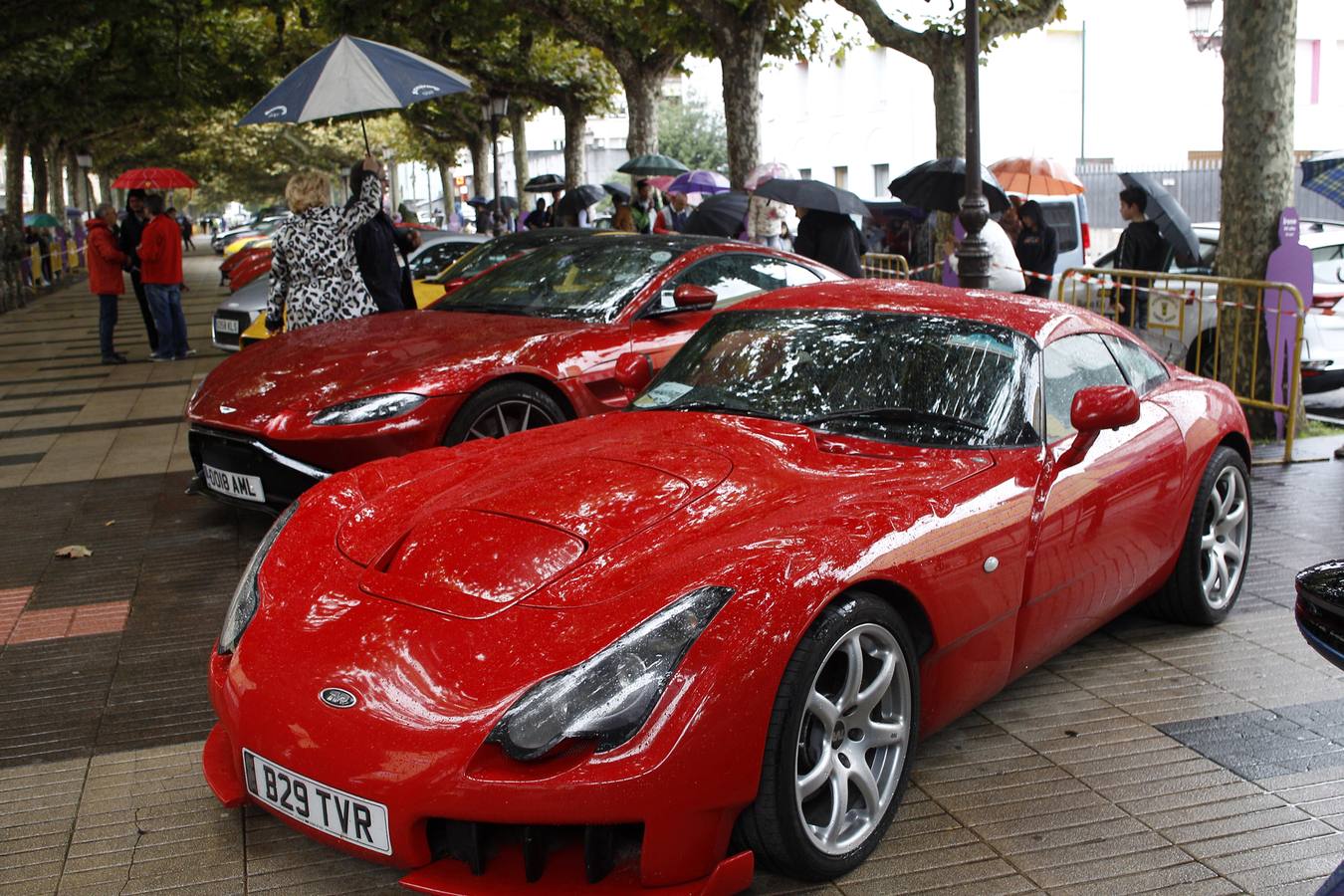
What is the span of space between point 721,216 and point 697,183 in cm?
670

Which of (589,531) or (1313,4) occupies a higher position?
(1313,4)

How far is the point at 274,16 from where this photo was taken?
24906 millimetres

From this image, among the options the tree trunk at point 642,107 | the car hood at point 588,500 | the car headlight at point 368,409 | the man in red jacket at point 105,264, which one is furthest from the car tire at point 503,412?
the tree trunk at point 642,107

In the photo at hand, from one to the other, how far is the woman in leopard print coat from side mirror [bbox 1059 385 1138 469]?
16.8ft

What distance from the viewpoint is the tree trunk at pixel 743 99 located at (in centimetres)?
1554

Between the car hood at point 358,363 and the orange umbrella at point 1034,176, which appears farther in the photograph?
the orange umbrella at point 1034,176

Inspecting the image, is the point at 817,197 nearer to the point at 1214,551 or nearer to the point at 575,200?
the point at 1214,551

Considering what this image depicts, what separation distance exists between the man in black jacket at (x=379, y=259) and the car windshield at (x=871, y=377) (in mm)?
4089

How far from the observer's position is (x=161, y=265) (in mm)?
13477

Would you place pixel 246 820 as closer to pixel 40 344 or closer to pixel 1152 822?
pixel 1152 822

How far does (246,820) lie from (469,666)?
3.67 ft

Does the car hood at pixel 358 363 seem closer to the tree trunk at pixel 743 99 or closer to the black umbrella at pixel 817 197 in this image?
the black umbrella at pixel 817 197

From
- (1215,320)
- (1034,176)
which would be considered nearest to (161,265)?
(1034,176)

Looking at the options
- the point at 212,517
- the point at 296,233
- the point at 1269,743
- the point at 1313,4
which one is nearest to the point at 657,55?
the point at 296,233
